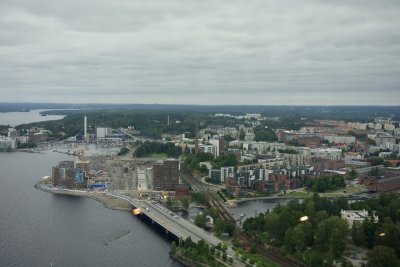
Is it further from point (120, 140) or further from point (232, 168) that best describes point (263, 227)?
point (120, 140)

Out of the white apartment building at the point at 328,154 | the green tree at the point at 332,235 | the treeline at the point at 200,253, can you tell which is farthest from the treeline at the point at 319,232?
the white apartment building at the point at 328,154

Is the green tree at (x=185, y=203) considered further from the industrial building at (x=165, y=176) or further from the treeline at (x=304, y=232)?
the treeline at (x=304, y=232)

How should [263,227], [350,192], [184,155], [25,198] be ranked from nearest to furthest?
[263,227], [25,198], [350,192], [184,155]

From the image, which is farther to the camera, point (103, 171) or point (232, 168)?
point (103, 171)

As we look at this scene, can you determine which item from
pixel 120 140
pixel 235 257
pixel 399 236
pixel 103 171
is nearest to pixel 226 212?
pixel 235 257

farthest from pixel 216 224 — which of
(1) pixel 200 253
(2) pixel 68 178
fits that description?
(2) pixel 68 178

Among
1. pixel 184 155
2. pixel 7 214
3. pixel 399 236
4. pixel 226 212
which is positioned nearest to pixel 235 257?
pixel 399 236

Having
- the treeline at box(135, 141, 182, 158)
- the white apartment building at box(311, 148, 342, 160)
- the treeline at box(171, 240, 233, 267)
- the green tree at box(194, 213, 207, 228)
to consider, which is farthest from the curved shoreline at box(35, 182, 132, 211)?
the white apartment building at box(311, 148, 342, 160)

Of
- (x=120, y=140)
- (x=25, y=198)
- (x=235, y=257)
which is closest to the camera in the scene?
(x=235, y=257)
